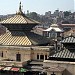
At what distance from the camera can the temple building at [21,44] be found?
32828 millimetres

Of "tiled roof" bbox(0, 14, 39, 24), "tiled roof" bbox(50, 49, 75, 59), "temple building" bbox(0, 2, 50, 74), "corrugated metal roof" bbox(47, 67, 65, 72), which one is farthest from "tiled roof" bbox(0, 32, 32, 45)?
"corrugated metal roof" bbox(47, 67, 65, 72)

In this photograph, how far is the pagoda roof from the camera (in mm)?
34000

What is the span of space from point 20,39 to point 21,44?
34.4 inches

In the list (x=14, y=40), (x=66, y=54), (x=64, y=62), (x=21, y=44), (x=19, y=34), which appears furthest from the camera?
(x=19, y=34)

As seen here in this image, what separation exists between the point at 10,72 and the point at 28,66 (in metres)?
1.97

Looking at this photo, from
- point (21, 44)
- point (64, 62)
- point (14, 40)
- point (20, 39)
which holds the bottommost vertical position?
point (64, 62)

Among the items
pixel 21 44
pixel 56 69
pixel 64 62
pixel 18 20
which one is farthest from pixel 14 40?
pixel 56 69

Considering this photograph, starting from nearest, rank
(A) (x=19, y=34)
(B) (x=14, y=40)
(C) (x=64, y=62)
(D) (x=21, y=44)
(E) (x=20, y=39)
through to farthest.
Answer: (C) (x=64, y=62), (D) (x=21, y=44), (E) (x=20, y=39), (B) (x=14, y=40), (A) (x=19, y=34)

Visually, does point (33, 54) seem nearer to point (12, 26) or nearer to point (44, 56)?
point (44, 56)

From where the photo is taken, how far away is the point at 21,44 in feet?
111

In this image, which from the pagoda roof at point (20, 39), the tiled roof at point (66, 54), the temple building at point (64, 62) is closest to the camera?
the temple building at point (64, 62)

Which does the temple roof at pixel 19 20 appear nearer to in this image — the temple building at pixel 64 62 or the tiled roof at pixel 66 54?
the temple building at pixel 64 62

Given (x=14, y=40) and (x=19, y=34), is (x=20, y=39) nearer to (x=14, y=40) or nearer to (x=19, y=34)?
(x=14, y=40)

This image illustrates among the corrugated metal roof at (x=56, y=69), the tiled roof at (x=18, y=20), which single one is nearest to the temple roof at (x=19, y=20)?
the tiled roof at (x=18, y=20)
